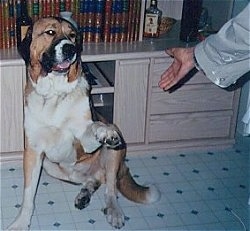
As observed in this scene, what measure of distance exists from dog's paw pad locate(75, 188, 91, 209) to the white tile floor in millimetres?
20

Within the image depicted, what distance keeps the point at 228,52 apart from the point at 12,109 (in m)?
1.08

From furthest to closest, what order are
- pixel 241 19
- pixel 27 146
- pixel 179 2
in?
pixel 179 2
pixel 27 146
pixel 241 19

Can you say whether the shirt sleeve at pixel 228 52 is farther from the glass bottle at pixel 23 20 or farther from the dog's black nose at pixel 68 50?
the glass bottle at pixel 23 20

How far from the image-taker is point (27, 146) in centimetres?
217

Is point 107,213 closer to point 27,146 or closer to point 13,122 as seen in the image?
point 27,146

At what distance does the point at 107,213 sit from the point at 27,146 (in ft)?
1.18

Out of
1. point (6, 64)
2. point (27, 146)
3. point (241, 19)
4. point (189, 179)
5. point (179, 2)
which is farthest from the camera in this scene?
point (179, 2)

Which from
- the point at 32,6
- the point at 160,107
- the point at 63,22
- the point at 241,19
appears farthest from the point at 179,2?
the point at 241,19

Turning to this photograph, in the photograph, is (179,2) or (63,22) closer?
(63,22)

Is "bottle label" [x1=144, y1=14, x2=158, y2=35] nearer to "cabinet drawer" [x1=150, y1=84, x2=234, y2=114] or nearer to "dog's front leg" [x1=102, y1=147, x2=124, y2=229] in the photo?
"cabinet drawer" [x1=150, y1=84, x2=234, y2=114]

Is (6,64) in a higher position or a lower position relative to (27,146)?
higher

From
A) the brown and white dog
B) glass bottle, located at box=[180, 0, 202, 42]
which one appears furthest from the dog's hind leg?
glass bottle, located at box=[180, 0, 202, 42]

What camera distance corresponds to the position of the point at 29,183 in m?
2.17

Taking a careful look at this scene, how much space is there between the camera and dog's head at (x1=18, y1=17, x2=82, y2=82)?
2.01m
